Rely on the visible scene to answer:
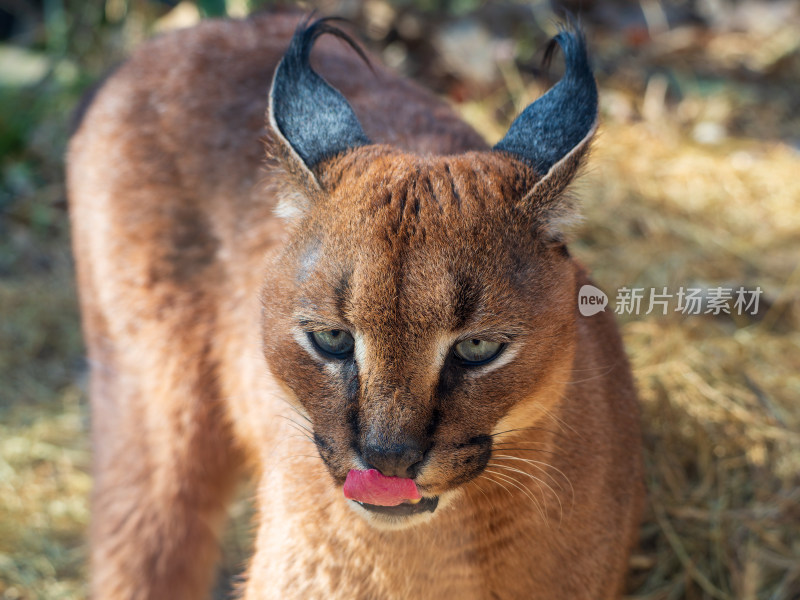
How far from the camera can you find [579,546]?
2.45 m

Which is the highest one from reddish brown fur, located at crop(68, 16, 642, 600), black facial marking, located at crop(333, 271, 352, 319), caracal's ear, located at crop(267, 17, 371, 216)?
caracal's ear, located at crop(267, 17, 371, 216)

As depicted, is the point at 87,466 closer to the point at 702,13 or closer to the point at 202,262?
the point at 202,262

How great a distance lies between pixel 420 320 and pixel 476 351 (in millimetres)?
169

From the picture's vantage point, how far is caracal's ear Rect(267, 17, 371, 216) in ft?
7.32

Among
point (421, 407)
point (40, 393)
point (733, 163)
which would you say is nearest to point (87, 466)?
point (40, 393)

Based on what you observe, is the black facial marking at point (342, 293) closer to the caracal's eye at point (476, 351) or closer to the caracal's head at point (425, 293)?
the caracal's head at point (425, 293)

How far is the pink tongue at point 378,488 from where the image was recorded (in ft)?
6.34

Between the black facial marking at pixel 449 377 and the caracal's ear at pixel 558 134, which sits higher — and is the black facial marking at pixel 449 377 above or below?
below

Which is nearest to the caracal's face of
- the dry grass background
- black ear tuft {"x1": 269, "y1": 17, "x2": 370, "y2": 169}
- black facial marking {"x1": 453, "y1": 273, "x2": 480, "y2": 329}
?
black facial marking {"x1": 453, "y1": 273, "x2": 480, "y2": 329}

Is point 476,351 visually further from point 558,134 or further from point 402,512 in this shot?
point 558,134

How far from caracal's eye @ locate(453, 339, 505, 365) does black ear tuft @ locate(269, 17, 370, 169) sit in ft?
2.11

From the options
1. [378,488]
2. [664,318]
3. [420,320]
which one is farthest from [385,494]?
[664,318]

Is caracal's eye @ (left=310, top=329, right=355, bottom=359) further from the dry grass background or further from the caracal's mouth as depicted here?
the dry grass background

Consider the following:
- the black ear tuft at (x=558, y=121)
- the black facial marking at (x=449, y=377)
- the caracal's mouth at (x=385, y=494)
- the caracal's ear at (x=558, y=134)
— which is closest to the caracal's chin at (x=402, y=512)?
the caracal's mouth at (x=385, y=494)
